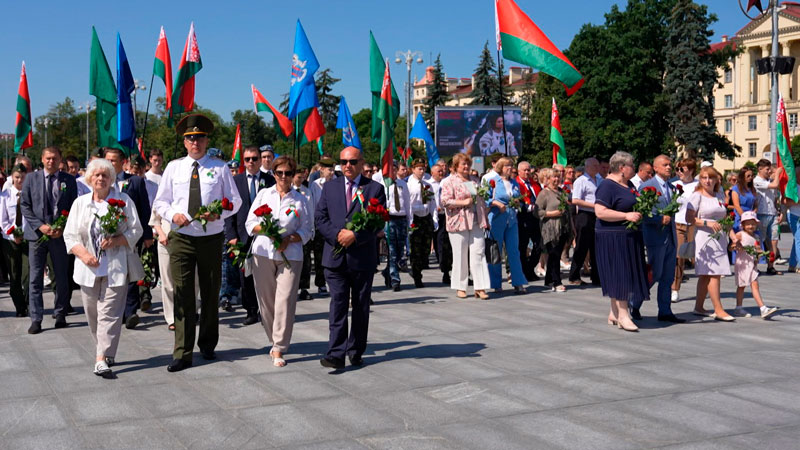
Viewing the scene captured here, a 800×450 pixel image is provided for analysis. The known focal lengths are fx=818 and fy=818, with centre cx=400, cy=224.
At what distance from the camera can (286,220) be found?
7.63m

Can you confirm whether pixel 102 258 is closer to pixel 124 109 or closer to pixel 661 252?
pixel 661 252

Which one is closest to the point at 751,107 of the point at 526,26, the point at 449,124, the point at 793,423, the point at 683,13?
the point at 683,13

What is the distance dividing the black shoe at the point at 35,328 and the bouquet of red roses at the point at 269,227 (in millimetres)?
3593

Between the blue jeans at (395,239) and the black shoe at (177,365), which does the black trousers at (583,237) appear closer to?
the blue jeans at (395,239)

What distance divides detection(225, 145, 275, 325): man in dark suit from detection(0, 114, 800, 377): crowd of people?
0.02m

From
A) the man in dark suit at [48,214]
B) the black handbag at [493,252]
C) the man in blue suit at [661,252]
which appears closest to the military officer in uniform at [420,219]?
the black handbag at [493,252]

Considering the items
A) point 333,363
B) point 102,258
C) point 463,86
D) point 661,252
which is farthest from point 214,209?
point 463,86

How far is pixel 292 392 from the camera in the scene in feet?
21.1

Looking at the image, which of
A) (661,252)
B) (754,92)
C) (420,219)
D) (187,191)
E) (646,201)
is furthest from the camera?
(754,92)

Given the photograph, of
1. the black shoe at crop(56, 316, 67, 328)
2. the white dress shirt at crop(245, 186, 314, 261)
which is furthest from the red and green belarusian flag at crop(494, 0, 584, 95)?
the black shoe at crop(56, 316, 67, 328)

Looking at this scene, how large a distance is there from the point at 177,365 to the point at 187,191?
1558 mm

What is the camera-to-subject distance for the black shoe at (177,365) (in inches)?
284

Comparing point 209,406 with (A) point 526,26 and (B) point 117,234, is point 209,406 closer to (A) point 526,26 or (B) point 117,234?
(B) point 117,234

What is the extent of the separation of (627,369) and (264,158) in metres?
5.52
